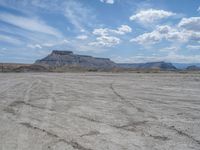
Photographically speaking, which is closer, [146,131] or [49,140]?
[49,140]

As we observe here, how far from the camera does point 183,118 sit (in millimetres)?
9609

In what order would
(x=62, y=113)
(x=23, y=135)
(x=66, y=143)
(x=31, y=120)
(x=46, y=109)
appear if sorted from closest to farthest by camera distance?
(x=66, y=143) < (x=23, y=135) < (x=31, y=120) < (x=62, y=113) < (x=46, y=109)

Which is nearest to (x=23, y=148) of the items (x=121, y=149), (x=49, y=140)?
(x=49, y=140)

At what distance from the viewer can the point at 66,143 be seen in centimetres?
644

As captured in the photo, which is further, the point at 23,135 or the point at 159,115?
the point at 159,115

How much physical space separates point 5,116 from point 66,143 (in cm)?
412

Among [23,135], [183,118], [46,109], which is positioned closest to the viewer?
[23,135]

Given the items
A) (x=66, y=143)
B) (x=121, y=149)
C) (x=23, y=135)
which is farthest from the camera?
(x=23, y=135)

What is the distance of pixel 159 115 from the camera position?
33.0 ft

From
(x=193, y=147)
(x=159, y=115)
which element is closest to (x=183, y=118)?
(x=159, y=115)

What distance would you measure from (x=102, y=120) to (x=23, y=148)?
3.44 meters

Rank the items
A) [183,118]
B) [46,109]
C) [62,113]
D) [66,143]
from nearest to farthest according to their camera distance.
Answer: [66,143]
[183,118]
[62,113]
[46,109]

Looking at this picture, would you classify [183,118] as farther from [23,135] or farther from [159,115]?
[23,135]

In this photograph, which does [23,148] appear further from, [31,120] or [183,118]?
[183,118]
